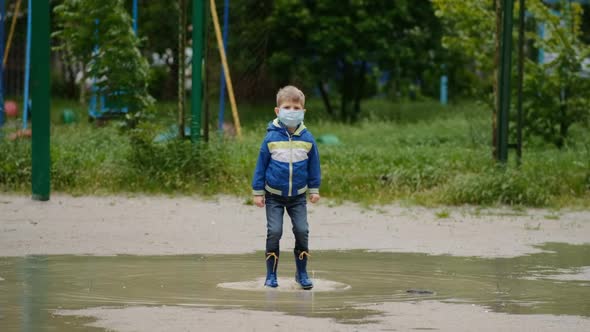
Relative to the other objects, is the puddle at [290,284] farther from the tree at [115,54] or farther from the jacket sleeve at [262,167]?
the tree at [115,54]

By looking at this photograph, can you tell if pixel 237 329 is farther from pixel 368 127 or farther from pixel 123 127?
pixel 368 127

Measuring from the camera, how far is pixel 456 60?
3136 cm

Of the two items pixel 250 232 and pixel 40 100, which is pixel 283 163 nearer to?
pixel 250 232

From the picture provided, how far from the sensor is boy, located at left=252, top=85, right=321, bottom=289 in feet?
29.6

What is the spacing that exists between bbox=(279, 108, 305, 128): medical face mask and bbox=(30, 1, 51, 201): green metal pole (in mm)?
6333

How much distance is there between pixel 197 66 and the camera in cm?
1638

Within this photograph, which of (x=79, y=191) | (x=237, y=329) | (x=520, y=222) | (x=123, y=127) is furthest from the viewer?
(x=123, y=127)

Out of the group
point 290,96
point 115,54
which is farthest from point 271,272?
point 115,54

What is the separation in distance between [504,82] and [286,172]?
686 centimetres

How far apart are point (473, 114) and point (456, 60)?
3.02 metres

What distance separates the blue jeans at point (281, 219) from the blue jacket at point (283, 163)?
4.0 inches

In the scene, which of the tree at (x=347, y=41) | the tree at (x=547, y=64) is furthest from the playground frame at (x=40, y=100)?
the tree at (x=347, y=41)

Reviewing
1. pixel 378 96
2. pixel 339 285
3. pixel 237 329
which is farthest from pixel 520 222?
pixel 378 96

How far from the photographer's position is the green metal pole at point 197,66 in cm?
1620
